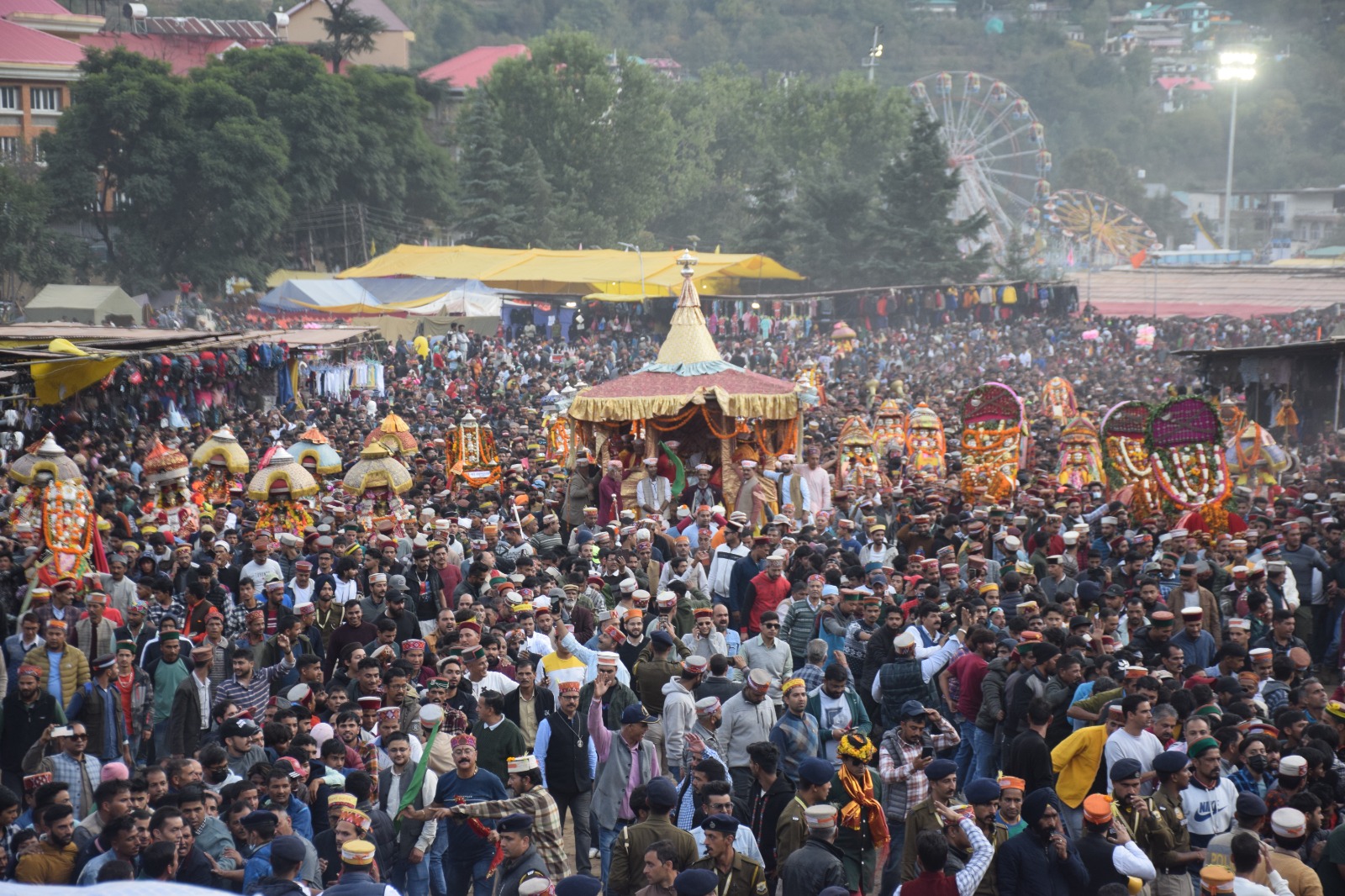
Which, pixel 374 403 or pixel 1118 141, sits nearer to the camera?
pixel 374 403

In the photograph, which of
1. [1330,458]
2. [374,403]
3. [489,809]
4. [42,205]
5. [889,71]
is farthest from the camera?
[889,71]

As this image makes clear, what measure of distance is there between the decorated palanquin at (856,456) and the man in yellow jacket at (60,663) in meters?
8.82

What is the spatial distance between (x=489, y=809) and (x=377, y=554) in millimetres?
4455

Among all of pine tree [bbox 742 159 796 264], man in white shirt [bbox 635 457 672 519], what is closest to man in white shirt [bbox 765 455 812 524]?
man in white shirt [bbox 635 457 672 519]

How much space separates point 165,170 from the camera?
45438 millimetres

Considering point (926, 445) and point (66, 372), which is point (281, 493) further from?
point (926, 445)

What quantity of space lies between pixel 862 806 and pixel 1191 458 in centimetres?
794

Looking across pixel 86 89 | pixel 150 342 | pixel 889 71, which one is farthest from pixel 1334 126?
pixel 150 342

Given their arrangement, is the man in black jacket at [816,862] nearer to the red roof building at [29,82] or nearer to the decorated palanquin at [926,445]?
the decorated palanquin at [926,445]

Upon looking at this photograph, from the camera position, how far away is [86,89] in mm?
44656

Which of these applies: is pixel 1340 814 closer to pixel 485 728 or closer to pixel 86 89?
pixel 485 728

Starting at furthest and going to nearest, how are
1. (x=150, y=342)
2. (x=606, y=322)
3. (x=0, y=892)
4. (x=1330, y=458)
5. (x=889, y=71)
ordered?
(x=889, y=71)
(x=606, y=322)
(x=150, y=342)
(x=1330, y=458)
(x=0, y=892)

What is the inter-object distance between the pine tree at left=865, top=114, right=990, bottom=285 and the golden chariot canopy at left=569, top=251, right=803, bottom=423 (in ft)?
110

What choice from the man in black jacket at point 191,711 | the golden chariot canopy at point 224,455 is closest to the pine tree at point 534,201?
the golden chariot canopy at point 224,455
